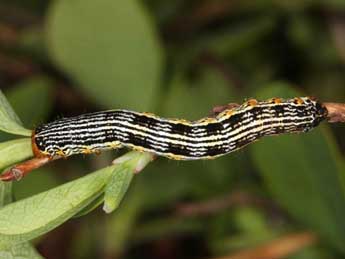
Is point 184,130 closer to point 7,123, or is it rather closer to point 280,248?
point 7,123

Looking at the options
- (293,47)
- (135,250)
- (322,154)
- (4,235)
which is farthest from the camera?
(293,47)

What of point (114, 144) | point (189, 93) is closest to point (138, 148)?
point (114, 144)

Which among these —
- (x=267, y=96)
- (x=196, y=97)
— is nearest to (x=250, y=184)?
(x=196, y=97)

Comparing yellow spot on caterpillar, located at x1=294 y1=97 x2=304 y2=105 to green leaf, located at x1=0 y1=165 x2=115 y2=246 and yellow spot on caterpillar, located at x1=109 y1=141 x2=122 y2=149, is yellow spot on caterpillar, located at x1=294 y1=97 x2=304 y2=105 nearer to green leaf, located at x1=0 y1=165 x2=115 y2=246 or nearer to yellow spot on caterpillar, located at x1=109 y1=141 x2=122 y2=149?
yellow spot on caterpillar, located at x1=109 y1=141 x2=122 y2=149

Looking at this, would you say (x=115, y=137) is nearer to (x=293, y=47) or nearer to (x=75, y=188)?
(x=75, y=188)

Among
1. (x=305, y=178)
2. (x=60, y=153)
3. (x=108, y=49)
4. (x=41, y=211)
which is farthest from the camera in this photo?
(x=108, y=49)

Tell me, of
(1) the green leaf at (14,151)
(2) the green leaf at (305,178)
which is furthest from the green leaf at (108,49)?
(1) the green leaf at (14,151)
